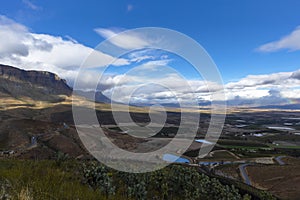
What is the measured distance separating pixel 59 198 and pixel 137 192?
8.02 m

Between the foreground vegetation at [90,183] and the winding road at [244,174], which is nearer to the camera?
the foreground vegetation at [90,183]

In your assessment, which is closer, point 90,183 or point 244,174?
point 90,183

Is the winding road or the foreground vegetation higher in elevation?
the foreground vegetation

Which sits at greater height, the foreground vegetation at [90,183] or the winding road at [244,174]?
the foreground vegetation at [90,183]

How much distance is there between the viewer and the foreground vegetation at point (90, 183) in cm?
607

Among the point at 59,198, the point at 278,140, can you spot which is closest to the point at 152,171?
the point at 59,198

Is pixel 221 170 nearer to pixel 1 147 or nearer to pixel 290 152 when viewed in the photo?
pixel 290 152

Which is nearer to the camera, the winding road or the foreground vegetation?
the foreground vegetation

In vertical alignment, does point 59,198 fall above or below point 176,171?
above

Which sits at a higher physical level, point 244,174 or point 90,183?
point 90,183

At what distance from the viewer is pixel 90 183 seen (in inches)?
444

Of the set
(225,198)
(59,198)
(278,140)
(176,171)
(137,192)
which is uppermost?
(59,198)

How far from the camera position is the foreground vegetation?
239 inches

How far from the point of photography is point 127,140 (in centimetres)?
9931
